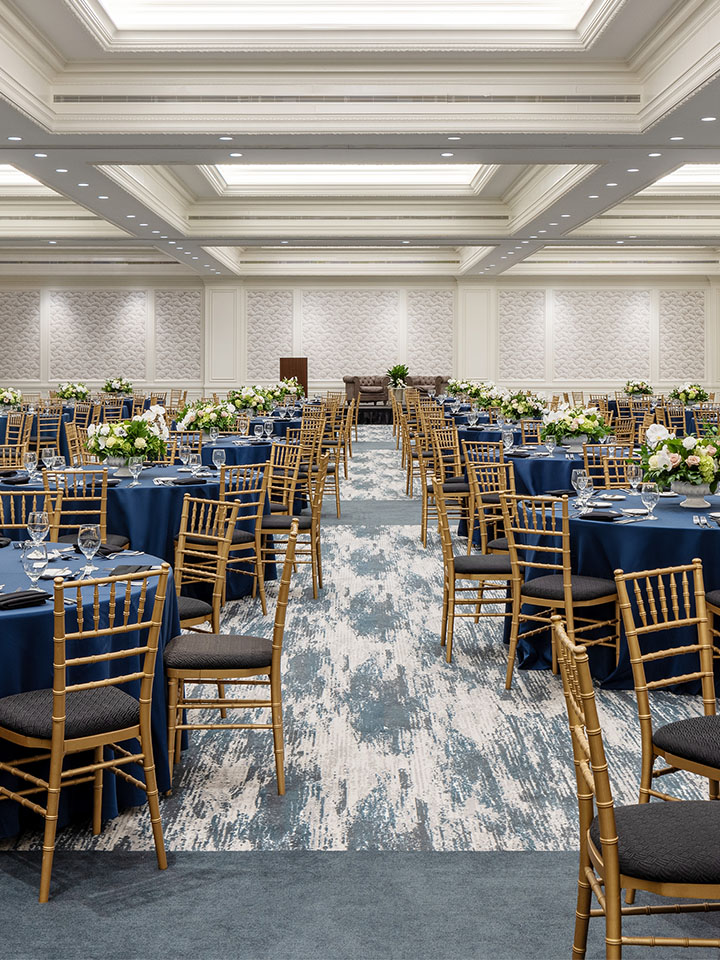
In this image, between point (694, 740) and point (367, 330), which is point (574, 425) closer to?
point (694, 740)

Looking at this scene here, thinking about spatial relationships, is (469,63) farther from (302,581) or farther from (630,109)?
(302,581)

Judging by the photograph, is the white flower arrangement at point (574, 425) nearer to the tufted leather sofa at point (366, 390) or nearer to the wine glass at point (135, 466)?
the wine glass at point (135, 466)

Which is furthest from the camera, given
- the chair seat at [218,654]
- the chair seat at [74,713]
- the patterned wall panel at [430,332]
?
the patterned wall panel at [430,332]

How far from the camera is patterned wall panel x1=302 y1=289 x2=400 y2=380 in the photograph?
847 inches

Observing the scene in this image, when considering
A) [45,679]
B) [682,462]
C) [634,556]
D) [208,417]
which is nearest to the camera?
[45,679]

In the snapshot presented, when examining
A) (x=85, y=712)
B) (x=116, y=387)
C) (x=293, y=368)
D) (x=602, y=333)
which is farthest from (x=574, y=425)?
(x=602, y=333)

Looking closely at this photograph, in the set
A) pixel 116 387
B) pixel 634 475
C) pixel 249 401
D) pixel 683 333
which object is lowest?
pixel 634 475

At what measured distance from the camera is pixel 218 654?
354 centimetres

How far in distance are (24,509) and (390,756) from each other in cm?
252

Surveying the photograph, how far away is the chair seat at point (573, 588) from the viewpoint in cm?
466

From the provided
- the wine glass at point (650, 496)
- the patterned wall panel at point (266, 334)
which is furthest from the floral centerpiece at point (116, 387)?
the wine glass at point (650, 496)

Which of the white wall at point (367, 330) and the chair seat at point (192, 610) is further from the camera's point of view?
the white wall at point (367, 330)

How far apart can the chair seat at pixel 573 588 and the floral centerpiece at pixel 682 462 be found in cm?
72

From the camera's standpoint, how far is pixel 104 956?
2.49m
